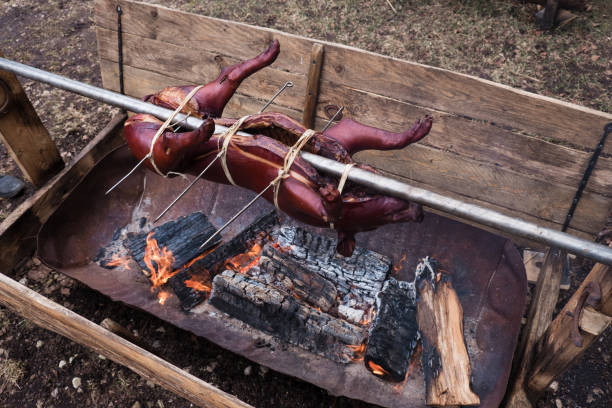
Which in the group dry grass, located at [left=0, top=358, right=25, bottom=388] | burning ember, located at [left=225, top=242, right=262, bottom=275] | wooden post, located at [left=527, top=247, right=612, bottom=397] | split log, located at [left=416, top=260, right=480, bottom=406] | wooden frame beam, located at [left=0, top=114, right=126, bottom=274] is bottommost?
dry grass, located at [left=0, top=358, right=25, bottom=388]

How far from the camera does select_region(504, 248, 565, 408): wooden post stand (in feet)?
7.78

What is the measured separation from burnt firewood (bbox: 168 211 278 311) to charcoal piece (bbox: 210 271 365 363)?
15 centimetres

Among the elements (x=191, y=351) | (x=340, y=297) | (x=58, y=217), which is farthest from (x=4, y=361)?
(x=340, y=297)

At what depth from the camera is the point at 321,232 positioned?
10.1 feet

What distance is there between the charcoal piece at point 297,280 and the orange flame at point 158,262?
0.60 m

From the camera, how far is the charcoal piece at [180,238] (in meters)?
2.88

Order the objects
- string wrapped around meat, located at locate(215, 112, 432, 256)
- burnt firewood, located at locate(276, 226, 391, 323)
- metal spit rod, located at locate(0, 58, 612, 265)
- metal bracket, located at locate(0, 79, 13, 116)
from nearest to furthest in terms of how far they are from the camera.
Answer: metal spit rod, located at locate(0, 58, 612, 265) < string wrapped around meat, located at locate(215, 112, 432, 256) < burnt firewood, located at locate(276, 226, 391, 323) < metal bracket, located at locate(0, 79, 13, 116)

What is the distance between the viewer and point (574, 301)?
200cm

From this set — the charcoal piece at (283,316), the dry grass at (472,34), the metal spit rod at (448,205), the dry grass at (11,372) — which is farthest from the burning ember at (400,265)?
the dry grass at (472,34)

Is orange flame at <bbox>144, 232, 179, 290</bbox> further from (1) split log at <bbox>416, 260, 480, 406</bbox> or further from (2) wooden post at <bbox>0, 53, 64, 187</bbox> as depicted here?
(1) split log at <bbox>416, 260, 480, 406</bbox>

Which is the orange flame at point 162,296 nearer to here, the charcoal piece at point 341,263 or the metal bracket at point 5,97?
the charcoal piece at point 341,263

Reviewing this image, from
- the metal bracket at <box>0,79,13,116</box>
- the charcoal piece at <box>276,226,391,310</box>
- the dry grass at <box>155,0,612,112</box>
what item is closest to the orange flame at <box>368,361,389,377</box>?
the charcoal piece at <box>276,226,391,310</box>

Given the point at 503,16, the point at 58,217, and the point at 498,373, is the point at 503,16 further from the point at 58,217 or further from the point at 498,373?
the point at 58,217

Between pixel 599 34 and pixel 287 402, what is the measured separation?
526 cm
